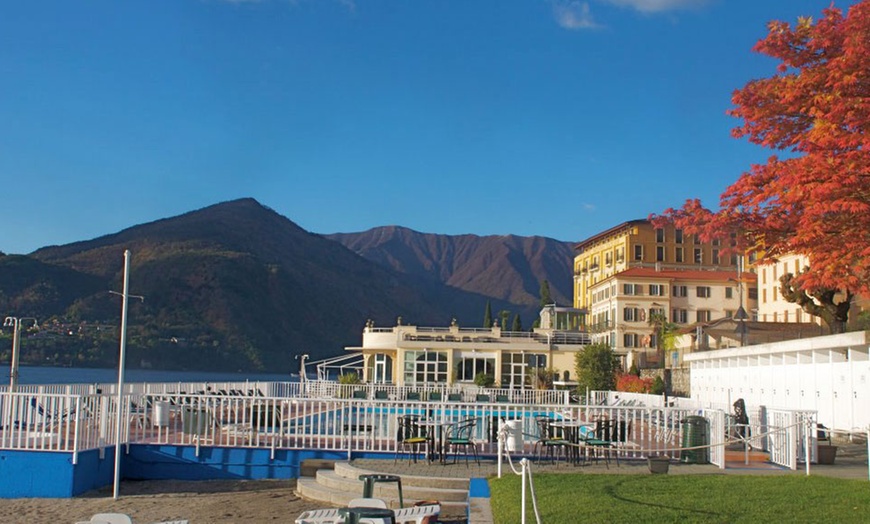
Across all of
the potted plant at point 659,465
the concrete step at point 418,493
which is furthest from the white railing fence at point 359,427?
the concrete step at point 418,493

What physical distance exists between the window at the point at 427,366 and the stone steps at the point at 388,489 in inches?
1524

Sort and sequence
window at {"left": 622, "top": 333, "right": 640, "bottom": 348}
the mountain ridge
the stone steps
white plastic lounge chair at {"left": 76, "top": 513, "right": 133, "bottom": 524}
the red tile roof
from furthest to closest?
the mountain ridge
the red tile roof
window at {"left": 622, "top": 333, "right": 640, "bottom": 348}
the stone steps
white plastic lounge chair at {"left": 76, "top": 513, "right": 133, "bottom": 524}

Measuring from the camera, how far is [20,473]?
1453 cm

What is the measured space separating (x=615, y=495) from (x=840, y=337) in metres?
12.5

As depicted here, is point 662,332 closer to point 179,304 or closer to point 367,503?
point 367,503

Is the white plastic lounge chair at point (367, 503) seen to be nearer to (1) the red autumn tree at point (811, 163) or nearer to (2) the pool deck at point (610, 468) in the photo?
(2) the pool deck at point (610, 468)

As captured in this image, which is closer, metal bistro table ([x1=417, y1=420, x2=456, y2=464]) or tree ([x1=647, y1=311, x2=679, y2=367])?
metal bistro table ([x1=417, y1=420, x2=456, y2=464])

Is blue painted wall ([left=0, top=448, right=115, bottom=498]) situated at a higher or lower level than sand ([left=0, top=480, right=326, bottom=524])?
higher

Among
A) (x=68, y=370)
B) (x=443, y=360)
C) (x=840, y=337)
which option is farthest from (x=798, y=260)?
(x=68, y=370)

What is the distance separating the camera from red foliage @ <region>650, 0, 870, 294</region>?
1255 centimetres

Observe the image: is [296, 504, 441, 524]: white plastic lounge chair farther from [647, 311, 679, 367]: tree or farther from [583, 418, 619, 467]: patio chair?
[647, 311, 679, 367]: tree

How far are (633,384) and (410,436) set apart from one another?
29474 mm

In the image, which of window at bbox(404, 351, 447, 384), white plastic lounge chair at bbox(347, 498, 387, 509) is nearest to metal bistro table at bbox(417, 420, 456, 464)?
white plastic lounge chair at bbox(347, 498, 387, 509)

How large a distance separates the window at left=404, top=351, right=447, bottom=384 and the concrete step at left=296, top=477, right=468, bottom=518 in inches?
1514
